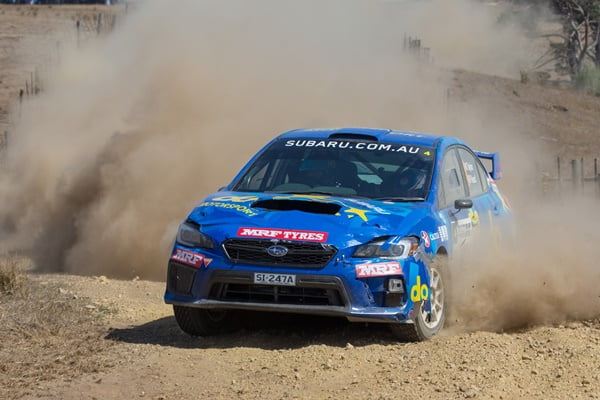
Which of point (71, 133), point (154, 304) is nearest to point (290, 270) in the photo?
point (154, 304)

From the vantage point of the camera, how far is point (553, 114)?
34.0 metres

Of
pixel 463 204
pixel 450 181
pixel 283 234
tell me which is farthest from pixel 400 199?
pixel 283 234

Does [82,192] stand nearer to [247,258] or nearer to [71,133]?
[71,133]

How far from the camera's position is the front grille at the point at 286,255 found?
24.0ft

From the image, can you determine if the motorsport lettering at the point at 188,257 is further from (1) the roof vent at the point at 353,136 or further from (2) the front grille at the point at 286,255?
(1) the roof vent at the point at 353,136

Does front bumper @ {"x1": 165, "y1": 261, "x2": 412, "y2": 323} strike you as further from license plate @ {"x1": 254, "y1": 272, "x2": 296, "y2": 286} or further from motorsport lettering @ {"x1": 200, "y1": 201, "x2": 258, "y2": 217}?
motorsport lettering @ {"x1": 200, "y1": 201, "x2": 258, "y2": 217}

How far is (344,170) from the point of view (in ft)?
27.9

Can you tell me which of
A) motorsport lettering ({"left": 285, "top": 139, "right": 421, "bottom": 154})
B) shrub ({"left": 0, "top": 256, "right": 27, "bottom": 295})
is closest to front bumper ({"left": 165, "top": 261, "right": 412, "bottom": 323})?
motorsport lettering ({"left": 285, "top": 139, "right": 421, "bottom": 154})

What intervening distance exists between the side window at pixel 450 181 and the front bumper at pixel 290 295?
1312 millimetres

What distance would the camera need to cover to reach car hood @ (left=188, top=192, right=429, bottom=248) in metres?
7.39

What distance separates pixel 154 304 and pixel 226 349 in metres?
2.40

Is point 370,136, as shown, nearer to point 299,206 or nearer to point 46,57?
point 299,206

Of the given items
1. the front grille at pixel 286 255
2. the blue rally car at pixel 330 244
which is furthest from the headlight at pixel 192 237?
the front grille at pixel 286 255

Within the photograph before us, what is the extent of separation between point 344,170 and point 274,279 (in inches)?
58.7
